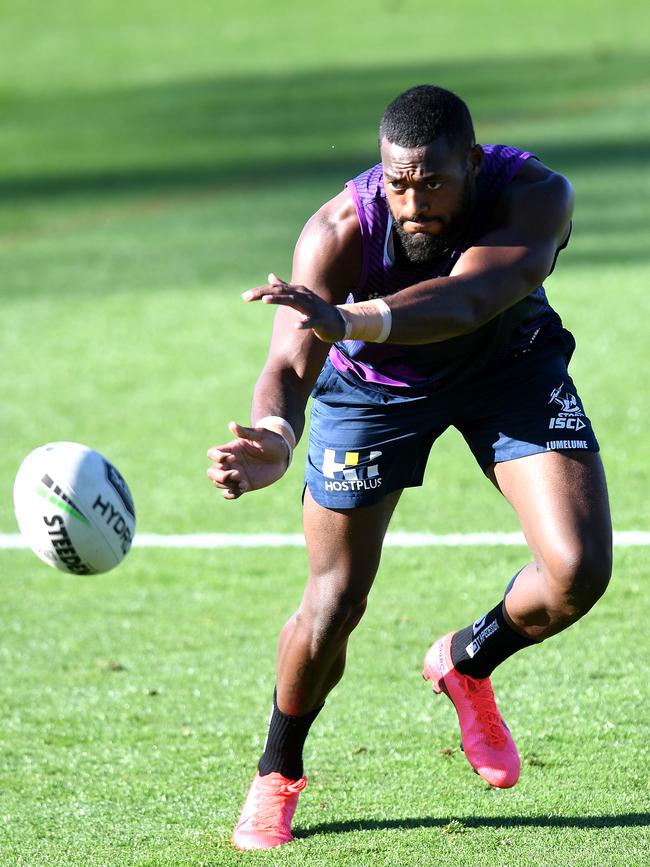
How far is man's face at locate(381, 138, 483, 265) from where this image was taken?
4.82 m

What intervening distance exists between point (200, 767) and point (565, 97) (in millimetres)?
22380

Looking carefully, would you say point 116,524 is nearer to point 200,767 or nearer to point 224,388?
point 200,767

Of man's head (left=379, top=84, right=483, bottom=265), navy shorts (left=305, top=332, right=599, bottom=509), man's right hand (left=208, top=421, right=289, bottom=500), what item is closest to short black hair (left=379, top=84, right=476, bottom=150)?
man's head (left=379, top=84, right=483, bottom=265)

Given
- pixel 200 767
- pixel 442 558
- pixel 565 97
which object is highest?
pixel 200 767

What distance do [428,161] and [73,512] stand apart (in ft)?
6.64

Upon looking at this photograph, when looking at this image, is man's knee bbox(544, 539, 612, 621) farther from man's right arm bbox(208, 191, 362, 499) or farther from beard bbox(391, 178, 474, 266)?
beard bbox(391, 178, 474, 266)

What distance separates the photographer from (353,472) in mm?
5336

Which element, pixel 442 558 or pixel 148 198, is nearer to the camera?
pixel 442 558

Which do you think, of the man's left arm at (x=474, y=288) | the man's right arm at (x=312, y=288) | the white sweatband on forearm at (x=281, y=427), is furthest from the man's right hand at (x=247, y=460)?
the man's left arm at (x=474, y=288)

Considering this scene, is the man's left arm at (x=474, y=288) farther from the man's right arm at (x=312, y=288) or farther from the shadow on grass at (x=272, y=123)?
the shadow on grass at (x=272, y=123)

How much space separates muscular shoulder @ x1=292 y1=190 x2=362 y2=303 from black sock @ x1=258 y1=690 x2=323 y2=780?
155cm

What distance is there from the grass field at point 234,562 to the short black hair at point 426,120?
94.1 inches

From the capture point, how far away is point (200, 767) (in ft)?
19.5

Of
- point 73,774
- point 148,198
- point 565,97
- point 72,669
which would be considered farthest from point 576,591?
point 565,97
